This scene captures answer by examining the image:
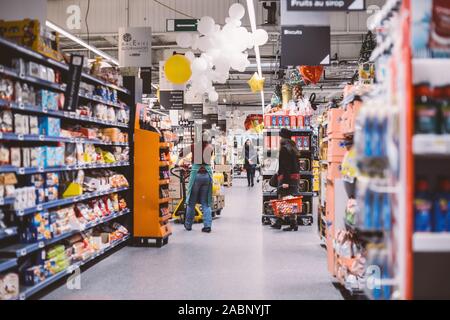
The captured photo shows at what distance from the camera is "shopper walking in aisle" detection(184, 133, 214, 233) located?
30.9 feet

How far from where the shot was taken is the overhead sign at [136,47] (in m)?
11.1

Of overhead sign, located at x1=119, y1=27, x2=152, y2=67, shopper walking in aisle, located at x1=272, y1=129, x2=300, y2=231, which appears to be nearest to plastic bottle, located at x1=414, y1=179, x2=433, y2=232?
shopper walking in aisle, located at x1=272, y1=129, x2=300, y2=231

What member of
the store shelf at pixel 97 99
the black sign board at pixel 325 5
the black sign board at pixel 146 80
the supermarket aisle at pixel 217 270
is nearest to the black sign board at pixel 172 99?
the black sign board at pixel 146 80

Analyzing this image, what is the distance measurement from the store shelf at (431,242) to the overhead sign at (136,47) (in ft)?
30.6

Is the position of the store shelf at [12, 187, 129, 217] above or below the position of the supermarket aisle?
above

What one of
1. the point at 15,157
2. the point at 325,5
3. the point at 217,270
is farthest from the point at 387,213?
the point at 217,270

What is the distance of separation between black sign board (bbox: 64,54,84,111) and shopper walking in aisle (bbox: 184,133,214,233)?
411 centimetres

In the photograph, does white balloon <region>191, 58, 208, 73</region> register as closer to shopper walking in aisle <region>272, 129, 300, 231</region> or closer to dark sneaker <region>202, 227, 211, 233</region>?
shopper walking in aisle <region>272, 129, 300, 231</region>

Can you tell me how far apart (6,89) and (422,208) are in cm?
371

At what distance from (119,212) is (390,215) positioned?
558cm

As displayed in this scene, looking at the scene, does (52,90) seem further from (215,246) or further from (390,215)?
(390,215)

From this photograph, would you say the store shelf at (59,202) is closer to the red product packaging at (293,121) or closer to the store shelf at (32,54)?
the store shelf at (32,54)

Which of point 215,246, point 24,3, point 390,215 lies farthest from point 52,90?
point 390,215

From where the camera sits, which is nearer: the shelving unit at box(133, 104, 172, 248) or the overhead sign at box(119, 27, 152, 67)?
the shelving unit at box(133, 104, 172, 248)
